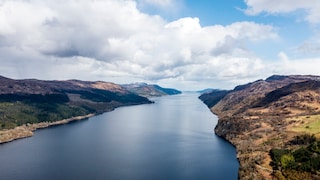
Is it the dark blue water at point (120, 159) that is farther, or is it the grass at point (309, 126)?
the grass at point (309, 126)

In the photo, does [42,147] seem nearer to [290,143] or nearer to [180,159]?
[180,159]

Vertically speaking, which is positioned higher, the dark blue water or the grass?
the grass

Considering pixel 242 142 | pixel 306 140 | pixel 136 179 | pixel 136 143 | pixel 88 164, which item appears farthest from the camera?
pixel 136 143

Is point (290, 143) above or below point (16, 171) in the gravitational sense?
above

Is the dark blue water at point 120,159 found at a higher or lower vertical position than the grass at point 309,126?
lower

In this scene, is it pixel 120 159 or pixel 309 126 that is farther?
pixel 309 126

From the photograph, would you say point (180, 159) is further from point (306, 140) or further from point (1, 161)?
point (1, 161)

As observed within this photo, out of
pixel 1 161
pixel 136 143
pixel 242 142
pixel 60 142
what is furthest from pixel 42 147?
pixel 242 142

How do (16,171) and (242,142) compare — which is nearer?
(16,171)

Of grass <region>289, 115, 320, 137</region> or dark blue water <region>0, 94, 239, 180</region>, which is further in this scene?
grass <region>289, 115, 320, 137</region>

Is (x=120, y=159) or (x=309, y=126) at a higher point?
(x=309, y=126)

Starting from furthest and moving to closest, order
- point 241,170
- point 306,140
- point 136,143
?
1. point 136,143
2. point 306,140
3. point 241,170
